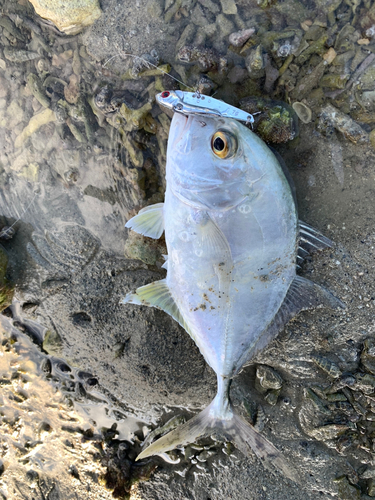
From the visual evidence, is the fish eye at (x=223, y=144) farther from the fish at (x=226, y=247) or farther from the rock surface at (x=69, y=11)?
the rock surface at (x=69, y=11)

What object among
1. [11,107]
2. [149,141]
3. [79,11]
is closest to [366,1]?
[149,141]

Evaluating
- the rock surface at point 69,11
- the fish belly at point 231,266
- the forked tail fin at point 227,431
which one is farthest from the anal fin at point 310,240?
the rock surface at point 69,11

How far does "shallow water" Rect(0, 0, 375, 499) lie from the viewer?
2.72 metres

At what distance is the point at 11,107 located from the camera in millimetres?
3275

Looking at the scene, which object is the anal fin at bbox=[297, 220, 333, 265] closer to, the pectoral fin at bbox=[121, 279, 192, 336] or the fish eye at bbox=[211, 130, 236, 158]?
the fish eye at bbox=[211, 130, 236, 158]

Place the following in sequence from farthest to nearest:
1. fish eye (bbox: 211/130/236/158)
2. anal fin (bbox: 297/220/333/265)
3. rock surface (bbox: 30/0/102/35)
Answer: rock surface (bbox: 30/0/102/35) < anal fin (bbox: 297/220/333/265) < fish eye (bbox: 211/130/236/158)

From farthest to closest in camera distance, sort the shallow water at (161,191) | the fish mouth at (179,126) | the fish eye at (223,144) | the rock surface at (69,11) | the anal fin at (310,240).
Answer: the rock surface at (69,11) → the shallow water at (161,191) → the anal fin at (310,240) → the fish mouth at (179,126) → the fish eye at (223,144)

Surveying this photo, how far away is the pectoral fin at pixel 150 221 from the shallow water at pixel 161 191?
12.8 inches

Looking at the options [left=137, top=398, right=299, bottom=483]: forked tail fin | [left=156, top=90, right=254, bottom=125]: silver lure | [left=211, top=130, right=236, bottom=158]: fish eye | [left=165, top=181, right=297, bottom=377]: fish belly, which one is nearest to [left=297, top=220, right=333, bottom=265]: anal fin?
[left=165, top=181, right=297, bottom=377]: fish belly

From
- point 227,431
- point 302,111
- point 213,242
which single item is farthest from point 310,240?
point 227,431

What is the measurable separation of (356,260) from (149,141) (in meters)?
2.27

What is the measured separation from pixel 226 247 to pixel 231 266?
159 mm

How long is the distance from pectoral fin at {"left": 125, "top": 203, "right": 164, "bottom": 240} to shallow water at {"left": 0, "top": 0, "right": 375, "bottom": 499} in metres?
0.33

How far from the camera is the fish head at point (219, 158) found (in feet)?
7.26
